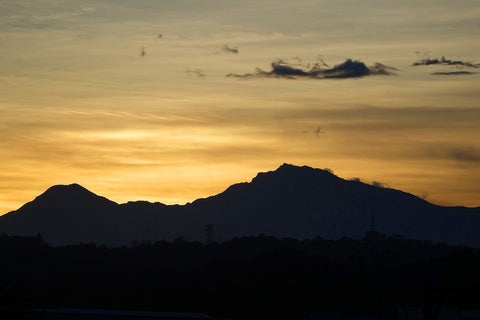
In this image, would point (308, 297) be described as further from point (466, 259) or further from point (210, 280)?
point (466, 259)

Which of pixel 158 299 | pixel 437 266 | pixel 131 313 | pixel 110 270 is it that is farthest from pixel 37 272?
pixel 131 313

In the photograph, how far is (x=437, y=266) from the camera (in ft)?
485

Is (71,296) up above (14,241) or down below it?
below

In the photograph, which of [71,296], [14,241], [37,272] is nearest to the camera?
[71,296]

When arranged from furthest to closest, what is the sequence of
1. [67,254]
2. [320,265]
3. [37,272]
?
1. [67,254]
2. [37,272]
3. [320,265]

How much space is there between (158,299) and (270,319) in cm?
1747

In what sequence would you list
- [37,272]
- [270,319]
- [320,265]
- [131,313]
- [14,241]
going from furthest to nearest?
[14,241], [37,272], [320,265], [270,319], [131,313]

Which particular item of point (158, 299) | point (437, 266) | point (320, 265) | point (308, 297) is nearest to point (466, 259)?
point (437, 266)

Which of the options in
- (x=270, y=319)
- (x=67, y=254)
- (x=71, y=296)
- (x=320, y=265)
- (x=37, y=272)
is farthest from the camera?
(x=67, y=254)

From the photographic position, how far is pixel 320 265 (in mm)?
145875

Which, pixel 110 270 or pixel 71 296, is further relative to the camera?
pixel 110 270

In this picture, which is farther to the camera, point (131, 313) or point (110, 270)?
point (110, 270)

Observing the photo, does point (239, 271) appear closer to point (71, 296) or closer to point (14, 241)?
point (71, 296)

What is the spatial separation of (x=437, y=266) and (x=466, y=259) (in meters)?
6.73
